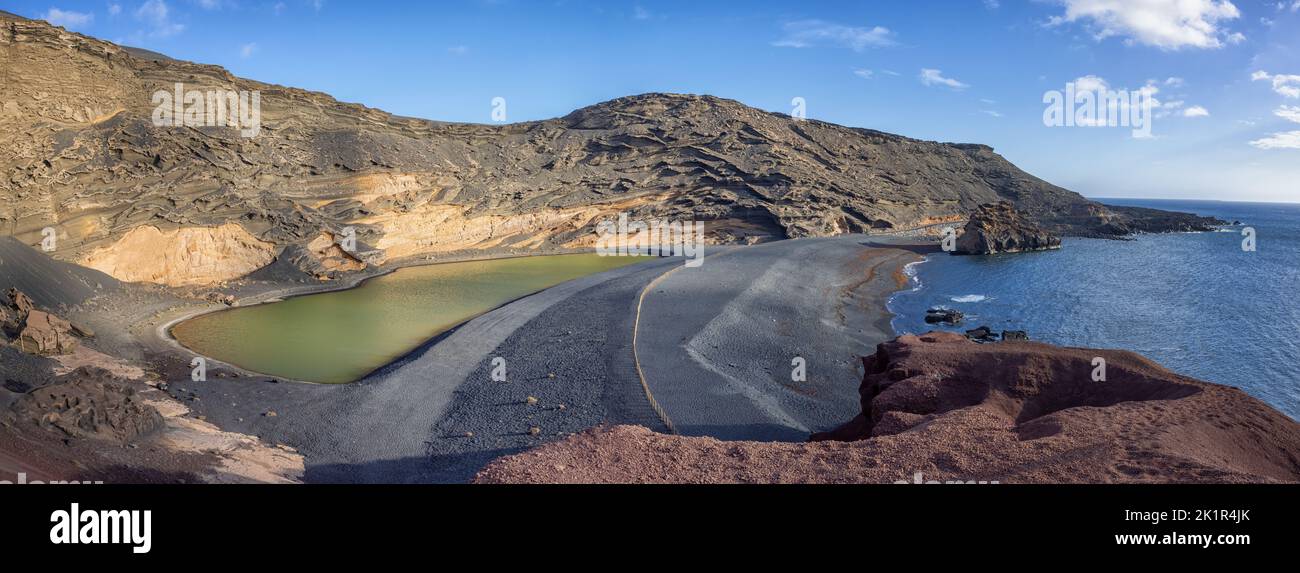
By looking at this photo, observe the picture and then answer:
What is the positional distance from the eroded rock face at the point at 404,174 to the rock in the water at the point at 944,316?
79.8ft

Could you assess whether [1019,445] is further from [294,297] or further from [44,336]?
[294,297]

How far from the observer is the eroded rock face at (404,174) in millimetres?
25094

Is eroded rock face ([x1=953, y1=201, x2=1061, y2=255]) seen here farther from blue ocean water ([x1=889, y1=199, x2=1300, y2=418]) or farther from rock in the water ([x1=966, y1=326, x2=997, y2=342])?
rock in the water ([x1=966, y1=326, x2=997, y2=342])

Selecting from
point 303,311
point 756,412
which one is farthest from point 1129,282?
point 303,311

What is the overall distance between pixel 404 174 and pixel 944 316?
32965mm

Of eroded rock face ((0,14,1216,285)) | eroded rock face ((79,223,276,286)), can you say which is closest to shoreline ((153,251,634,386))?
eroded rock face ((0,14,1216,285))

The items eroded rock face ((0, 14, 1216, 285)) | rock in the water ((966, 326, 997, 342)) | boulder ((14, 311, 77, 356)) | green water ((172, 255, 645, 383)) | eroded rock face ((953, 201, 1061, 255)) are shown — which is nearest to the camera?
boulder ((14, 311, 77, 356))

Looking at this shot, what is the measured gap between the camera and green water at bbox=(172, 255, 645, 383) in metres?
19.5

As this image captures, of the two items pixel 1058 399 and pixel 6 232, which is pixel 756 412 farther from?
pixel 6 232

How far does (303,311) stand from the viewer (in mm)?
26469

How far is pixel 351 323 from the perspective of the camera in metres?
24.6

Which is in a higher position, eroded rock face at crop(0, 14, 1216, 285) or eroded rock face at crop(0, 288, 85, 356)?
eroded rock face at crop(0, 14, 1216, 285)

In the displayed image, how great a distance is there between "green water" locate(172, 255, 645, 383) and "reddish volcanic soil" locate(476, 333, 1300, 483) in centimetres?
1336

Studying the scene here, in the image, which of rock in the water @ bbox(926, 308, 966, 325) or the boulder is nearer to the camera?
the boulder
